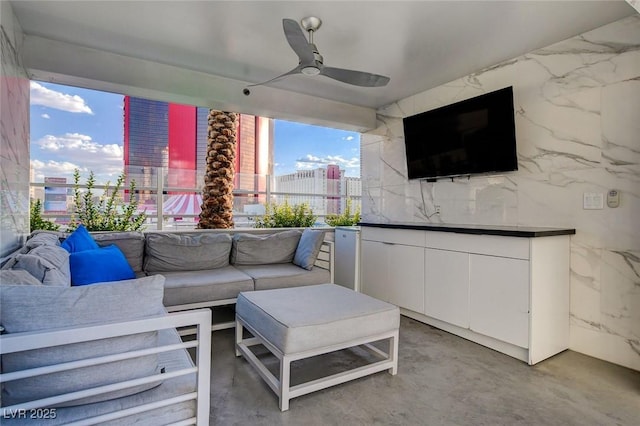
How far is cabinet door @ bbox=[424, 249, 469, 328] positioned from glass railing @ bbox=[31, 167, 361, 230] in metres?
2.59

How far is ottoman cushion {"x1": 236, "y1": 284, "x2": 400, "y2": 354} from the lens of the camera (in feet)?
6.14

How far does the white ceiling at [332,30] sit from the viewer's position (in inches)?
91.2

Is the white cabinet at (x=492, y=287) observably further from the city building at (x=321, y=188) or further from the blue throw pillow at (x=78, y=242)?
the blue throw pillow at (x=78, y=242)

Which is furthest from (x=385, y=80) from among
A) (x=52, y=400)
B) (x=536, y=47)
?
(x=52, y=400)

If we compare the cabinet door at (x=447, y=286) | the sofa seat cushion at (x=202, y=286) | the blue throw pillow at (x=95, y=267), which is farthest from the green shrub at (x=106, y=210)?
the cabinet door at (x=447, y=286)

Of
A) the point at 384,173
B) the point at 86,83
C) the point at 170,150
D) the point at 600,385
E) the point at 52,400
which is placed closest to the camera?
the point at 52,400

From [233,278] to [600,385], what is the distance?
2.80m

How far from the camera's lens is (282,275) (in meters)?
3.24

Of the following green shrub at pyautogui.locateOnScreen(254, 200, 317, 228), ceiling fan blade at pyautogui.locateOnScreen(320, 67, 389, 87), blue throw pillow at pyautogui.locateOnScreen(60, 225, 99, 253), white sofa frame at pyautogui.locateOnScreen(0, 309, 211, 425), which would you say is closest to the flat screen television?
ceiling fan blade at pyautogui.locateOnScreen(320, 67, 389, 87)

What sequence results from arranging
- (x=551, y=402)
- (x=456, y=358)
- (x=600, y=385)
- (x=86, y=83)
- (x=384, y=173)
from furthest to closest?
(x=384, y=173), (x=86, y=83), (x=456, y=358), (x=600, y=385), (x=551, y=402)

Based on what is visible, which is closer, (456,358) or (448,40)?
(456,358)

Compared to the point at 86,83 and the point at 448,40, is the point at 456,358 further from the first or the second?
the point at 86,83

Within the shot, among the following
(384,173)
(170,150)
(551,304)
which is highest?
(170,150)

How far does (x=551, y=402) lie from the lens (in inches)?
76.9
